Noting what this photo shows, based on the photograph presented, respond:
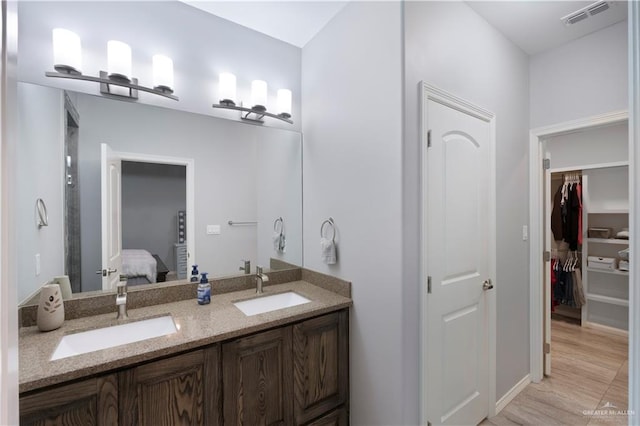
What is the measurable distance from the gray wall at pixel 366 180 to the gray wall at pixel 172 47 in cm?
36

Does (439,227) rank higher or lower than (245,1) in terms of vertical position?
lower

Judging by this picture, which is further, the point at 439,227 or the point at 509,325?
the point at 509,325

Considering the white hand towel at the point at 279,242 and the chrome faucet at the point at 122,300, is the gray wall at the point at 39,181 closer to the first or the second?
the chrome faucet at the point at 122,300

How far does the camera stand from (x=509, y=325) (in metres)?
2.17

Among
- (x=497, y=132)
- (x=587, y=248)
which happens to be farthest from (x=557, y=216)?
(x=497, y=132)

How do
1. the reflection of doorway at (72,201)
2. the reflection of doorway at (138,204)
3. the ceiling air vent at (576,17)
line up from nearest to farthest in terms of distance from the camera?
1. the reflection of doorway at (72,201)
2. the reflection of doorway at (138,204)
3. the ceiling air vent at (576,17)

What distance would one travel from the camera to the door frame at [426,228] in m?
1.54

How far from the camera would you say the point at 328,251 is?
1.92 meters

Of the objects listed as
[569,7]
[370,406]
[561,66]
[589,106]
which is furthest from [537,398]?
[569,7]

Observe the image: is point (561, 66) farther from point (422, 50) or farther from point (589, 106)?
point (422, 50)

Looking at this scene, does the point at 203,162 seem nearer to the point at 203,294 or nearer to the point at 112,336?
the point at 203,294

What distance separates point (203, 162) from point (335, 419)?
189 cm

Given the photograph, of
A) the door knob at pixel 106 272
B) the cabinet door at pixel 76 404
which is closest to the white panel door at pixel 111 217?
the door knob at pixel 106 272

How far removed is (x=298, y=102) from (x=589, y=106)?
2224 millimetres
